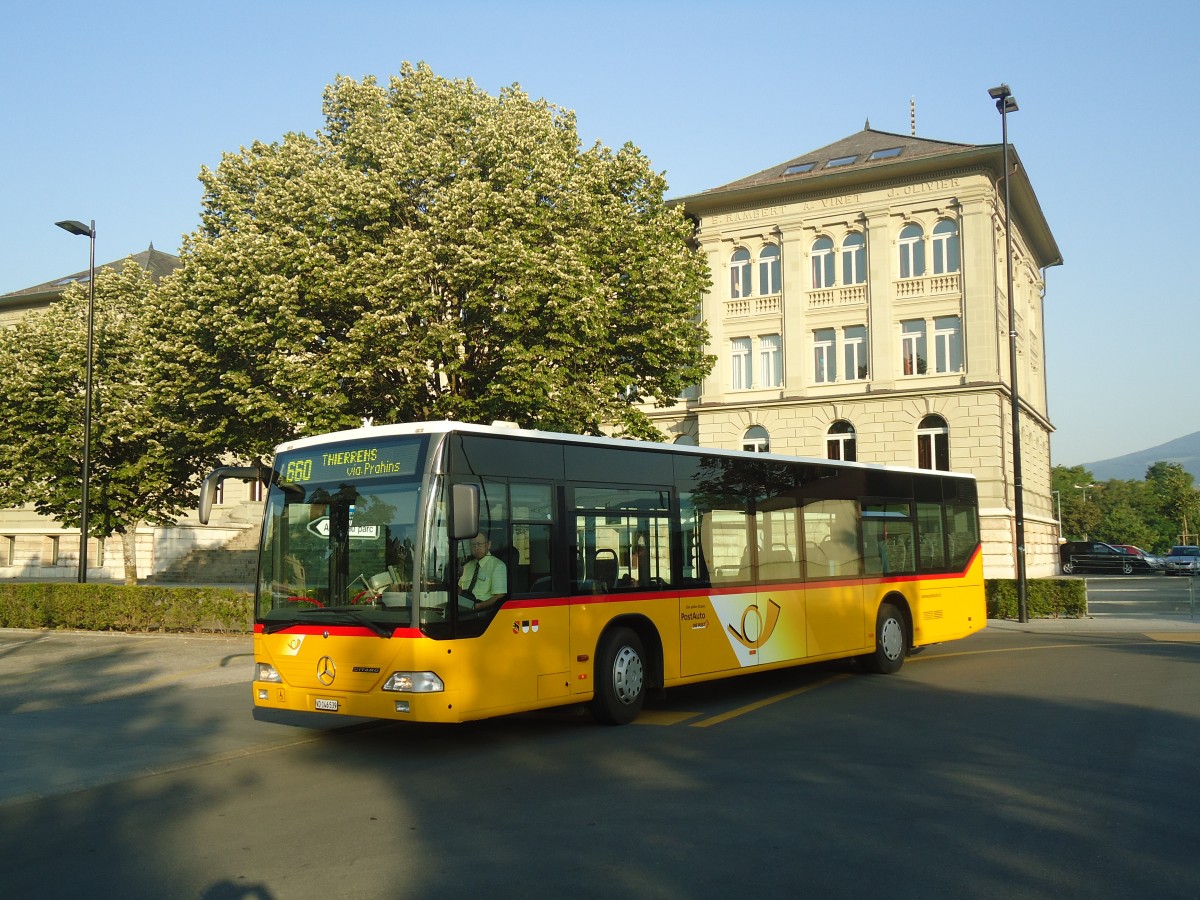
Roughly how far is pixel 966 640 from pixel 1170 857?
15.6 metres

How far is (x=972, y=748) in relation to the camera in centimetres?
927

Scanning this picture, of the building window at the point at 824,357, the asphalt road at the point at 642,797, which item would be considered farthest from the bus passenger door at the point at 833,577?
the building window at the point at 824,357

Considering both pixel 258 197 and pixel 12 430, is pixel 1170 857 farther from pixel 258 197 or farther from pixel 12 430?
pixel 12 430

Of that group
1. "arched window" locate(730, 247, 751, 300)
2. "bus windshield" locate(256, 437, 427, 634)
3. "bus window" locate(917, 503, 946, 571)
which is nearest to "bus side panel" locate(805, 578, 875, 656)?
"bus window" locate(917, 503, 946, 571)

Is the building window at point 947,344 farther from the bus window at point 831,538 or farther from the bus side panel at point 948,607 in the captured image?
the bus window at point 831,538

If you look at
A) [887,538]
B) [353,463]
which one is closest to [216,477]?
[353,463]

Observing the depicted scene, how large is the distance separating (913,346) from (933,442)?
392cm

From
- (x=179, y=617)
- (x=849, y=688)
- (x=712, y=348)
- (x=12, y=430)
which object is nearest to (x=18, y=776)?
(x=849, y=688)

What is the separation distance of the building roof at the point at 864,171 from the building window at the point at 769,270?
199 cm

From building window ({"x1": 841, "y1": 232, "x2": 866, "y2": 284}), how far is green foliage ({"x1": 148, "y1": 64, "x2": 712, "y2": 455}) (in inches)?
803

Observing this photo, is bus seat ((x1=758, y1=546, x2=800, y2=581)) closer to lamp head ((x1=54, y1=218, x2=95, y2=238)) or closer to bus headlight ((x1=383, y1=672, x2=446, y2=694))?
bus headlight ((x1=383, y1=672, x2=446, y2=694))

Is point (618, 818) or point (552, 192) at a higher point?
point (552, 192)

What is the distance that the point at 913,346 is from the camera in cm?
4394

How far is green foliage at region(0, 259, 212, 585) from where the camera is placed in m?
29.7
